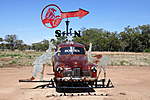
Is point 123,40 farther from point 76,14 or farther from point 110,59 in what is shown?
point 76,14

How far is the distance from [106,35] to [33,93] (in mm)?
72735

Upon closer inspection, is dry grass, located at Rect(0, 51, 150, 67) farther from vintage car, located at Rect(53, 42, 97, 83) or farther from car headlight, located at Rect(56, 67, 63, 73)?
car headlight, located at Rect(56, 67, 63, 73)

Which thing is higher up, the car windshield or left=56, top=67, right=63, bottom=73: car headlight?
the car windshield

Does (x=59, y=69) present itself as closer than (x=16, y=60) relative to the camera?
Answer: Yes

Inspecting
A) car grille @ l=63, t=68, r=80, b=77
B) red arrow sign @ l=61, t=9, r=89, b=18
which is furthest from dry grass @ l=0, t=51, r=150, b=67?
car grille @ l=63, t=68, r=80, b=77

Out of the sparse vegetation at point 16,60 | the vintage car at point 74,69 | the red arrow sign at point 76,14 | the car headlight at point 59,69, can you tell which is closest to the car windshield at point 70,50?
the vintage car at point 74,69

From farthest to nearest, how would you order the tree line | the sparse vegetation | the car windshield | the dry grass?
the tree line, the dry grass, the sparse vegetation, the car windshield


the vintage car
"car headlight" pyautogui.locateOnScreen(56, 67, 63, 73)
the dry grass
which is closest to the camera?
the vintage car

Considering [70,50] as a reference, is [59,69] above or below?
below

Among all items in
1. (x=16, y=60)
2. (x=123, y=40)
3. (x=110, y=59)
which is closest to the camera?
(x=110, y=59)

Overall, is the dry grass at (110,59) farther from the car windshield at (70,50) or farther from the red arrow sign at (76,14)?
the car windshield at (70,50)

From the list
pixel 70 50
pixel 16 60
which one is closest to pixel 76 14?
pixel 70 50

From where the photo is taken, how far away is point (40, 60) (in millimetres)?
8273

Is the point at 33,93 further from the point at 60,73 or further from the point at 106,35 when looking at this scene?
the point at 106,35
